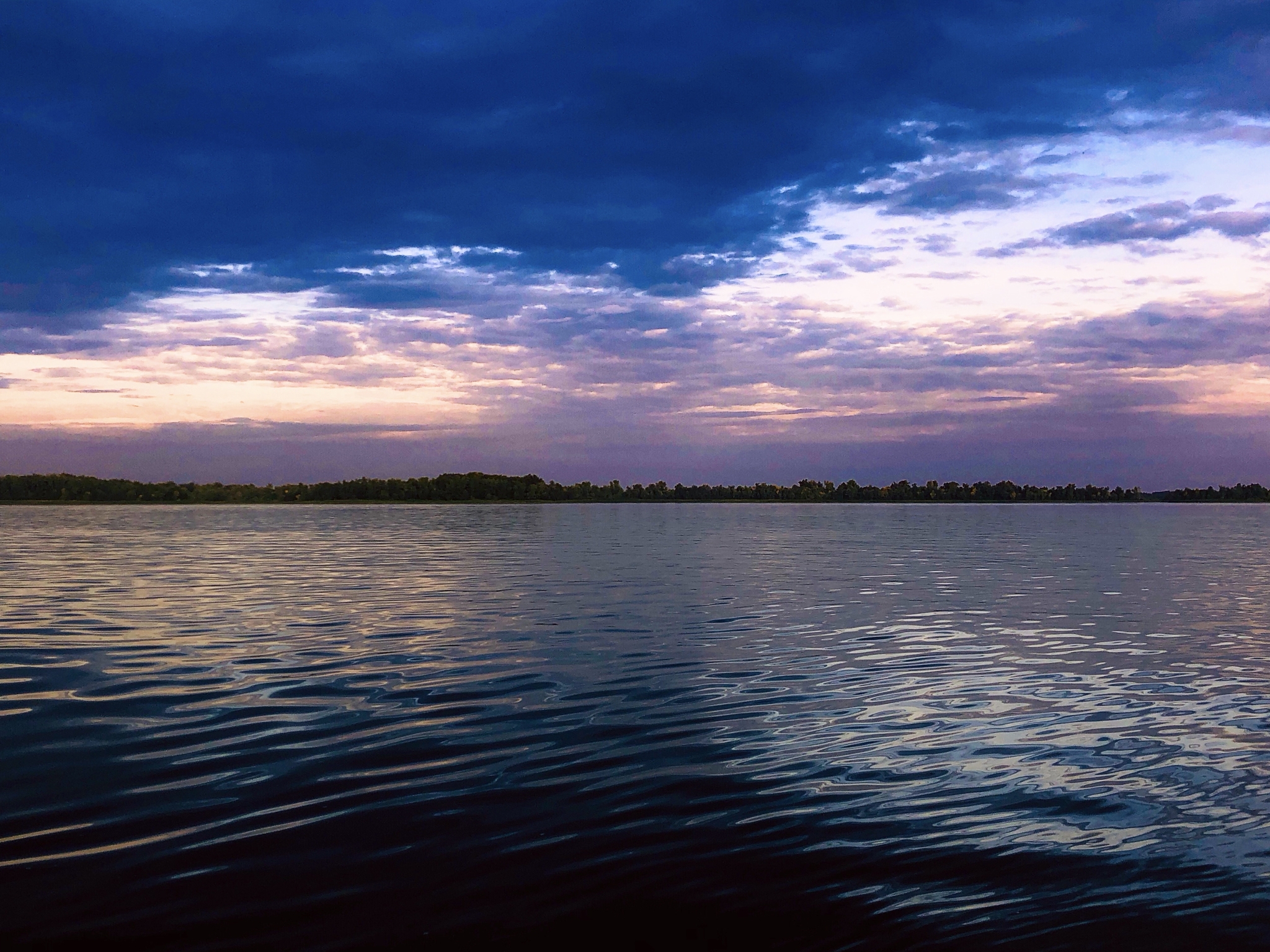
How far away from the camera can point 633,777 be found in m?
13.9

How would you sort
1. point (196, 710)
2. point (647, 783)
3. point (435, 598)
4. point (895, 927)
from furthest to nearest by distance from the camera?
point (435, 598) < point (196, 710) < point (647, 783) < point (895, 927)

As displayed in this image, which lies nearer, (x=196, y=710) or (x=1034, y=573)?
(x=196, y=710)

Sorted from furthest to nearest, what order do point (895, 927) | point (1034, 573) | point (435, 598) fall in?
point (1034, 573), point (435, 598), point (895, 927)

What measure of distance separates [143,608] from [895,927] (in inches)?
1271

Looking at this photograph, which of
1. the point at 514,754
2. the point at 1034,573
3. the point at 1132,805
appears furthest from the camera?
the point at 1034,573

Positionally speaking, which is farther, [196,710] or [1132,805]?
[196,710]

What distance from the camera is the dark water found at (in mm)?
9344

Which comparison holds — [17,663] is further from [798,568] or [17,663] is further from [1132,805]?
[798,568]

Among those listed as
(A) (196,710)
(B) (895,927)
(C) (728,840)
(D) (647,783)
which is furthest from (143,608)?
(B) (895,927)

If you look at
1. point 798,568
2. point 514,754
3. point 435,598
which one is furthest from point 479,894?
point 798,568

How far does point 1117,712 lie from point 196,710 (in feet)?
59.3

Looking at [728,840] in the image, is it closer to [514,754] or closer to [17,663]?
[514,754]

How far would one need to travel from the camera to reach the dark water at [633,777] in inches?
368

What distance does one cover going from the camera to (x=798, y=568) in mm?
54719
